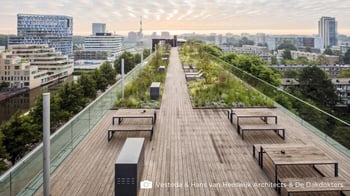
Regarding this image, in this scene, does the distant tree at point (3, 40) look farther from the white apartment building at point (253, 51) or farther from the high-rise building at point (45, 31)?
the white apartment building at point (253, 51)

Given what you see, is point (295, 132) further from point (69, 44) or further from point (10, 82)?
point (69, 44)

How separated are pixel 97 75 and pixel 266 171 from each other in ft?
123

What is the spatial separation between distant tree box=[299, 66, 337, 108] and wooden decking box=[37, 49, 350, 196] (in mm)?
37148

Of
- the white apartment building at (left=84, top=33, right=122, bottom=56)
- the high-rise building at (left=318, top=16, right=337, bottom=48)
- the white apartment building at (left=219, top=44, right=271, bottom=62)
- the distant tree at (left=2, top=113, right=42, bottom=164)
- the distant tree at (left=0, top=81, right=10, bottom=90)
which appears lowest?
the distant tree at (left=2, top=113, right=42, bottom=164)

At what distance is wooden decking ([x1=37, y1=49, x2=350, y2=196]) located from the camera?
425cm

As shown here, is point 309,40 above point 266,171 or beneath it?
above

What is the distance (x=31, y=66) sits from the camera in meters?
72.8

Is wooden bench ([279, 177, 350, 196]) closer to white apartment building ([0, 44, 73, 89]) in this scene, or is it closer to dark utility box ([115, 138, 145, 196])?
dark utility box ([115, 138, 145, 196])

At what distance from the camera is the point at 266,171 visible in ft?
15.6

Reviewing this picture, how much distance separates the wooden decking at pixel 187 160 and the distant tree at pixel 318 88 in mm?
37148

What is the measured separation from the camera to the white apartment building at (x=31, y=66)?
70.5 metres

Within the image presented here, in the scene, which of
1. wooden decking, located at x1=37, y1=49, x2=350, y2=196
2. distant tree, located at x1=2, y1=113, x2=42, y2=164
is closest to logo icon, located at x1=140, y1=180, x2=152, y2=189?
wooden decking, located at x1=37, y1=49, x2=350, y2=196

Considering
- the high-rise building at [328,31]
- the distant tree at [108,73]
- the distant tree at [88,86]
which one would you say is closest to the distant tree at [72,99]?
the distant tree at [88,86]

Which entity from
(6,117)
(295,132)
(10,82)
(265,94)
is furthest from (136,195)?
(10,82)
